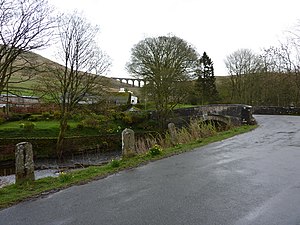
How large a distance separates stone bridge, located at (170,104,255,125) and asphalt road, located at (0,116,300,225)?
1375 centimetres

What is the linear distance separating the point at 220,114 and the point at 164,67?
364 inches

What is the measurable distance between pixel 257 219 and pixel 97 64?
26.5 metres

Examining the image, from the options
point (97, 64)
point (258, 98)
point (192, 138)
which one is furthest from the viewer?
point (258, 98)

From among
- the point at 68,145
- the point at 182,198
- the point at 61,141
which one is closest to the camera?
the point at 182,198

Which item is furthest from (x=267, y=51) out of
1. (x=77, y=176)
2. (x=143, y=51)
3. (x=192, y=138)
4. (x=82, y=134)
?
(x=77, y=176)

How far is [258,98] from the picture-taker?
4516 centimetres

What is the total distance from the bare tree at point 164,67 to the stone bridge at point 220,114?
1.85 m

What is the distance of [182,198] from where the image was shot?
602cm

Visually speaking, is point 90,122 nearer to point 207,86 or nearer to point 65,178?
point 65,178

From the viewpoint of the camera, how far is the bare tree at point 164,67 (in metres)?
33.4

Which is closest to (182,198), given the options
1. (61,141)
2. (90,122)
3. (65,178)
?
(65,178)

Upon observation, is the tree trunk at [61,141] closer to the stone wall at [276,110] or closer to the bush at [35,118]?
the bush at [35,118]

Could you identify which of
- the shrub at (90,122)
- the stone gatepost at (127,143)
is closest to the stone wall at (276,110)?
the shrub at (90,122)

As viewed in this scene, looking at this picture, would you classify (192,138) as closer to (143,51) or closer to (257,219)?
(257,219)
